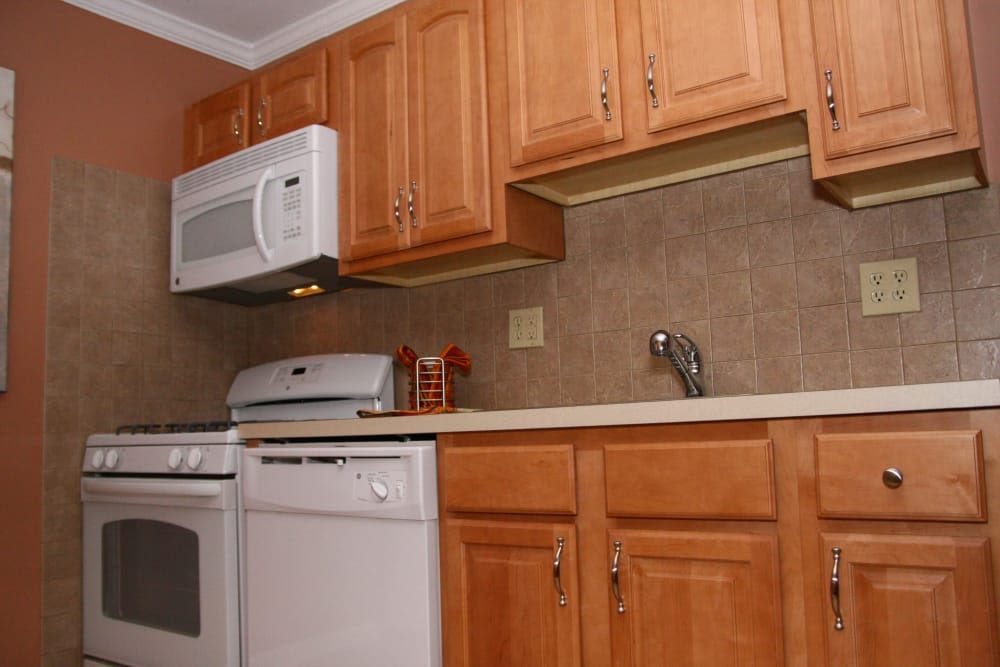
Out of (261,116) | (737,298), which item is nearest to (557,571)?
(737,298)

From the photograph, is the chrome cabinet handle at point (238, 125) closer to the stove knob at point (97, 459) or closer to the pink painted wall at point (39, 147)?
the pink painted wall at point (39, 147)

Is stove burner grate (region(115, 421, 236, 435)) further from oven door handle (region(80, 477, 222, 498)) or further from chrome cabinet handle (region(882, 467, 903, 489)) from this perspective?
chrome cabinet handle (region(882, 467, 903, 489))

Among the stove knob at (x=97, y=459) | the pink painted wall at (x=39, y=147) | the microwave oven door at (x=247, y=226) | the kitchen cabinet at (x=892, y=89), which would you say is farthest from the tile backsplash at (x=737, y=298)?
the pink painted wall at (x=39, y=147)

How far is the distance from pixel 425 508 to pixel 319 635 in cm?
45

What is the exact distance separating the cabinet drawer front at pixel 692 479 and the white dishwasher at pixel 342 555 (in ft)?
1.54

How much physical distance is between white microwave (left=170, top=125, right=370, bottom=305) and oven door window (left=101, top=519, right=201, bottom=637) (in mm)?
810

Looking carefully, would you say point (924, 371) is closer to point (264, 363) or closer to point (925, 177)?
point (925, 177)

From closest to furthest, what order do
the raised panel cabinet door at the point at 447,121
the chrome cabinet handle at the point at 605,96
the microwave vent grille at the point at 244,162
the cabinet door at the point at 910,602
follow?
the cabinet door at the point at 910,602 < the chrome cabinet handle at the point at 605,96 < the raised panel cabinet door at the point at 447,121 < the microwave vent grille at the point at 244,162

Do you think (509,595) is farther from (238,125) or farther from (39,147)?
(39,147)

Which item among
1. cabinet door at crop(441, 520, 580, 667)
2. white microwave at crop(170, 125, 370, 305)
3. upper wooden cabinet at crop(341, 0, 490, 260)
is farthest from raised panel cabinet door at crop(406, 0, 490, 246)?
cabinet door at crop(441, 520, 580, 667)

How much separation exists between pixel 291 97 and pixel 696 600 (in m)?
2.00

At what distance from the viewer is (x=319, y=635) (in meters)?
1.95

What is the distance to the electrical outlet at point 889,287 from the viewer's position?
185 centimetres

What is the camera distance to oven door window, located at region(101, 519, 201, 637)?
7.47 ft
